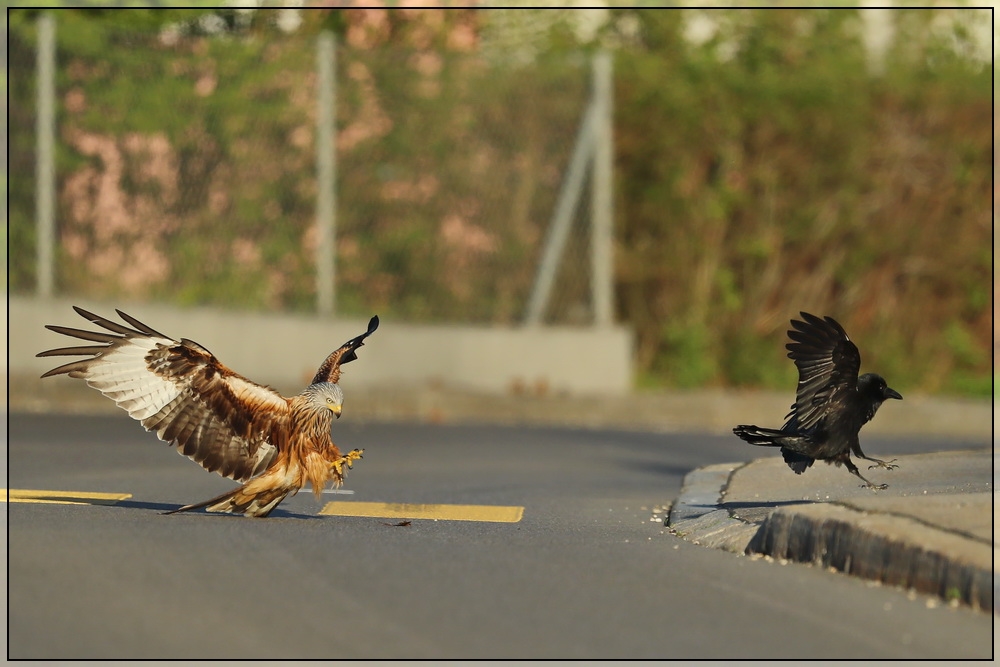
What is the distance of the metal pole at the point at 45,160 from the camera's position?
14242mm

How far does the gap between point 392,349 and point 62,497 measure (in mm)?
6158

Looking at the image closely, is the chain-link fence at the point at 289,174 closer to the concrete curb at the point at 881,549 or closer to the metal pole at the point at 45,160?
the metal pole at the point at 45,160

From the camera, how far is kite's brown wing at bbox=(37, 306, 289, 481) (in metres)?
7.59

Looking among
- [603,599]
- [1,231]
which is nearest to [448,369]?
[1,231]

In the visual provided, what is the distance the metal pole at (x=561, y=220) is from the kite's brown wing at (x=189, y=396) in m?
7.35

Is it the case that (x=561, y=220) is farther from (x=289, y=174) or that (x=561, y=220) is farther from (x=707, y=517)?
(x=707, y=517)

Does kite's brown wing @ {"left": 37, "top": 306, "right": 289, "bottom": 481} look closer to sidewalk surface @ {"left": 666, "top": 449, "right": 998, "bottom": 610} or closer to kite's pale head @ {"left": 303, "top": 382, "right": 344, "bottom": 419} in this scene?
kite's pale head @ {"left": 303, "top": 382, "right": 344, "bottom": 419}

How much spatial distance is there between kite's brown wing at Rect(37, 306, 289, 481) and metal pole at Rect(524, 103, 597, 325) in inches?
290

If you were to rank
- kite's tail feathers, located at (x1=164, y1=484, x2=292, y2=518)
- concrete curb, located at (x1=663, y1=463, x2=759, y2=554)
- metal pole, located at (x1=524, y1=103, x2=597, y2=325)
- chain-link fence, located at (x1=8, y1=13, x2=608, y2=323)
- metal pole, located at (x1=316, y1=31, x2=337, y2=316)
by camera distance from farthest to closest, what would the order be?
metal pole, located at (x1=524, y1=103, x2=597, y2=325) → metal pole, located at (x1=316, y1=31, x2=337, y2=316) → chain-link fence, located at (x1=8, y1=13, x2=608, y2=323) → kite's tail feathers, located at (x1=164, y1=484, x2=292, y2=518) → concrete curb, located at (x1=663, y1=463, x2=759, y2=554)

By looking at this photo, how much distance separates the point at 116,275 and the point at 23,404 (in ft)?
4.51

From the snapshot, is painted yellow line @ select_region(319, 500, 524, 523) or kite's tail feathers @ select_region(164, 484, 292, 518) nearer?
kite's tail feathers @ select_region(164, 484, 292, 518)

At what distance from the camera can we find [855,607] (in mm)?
6027

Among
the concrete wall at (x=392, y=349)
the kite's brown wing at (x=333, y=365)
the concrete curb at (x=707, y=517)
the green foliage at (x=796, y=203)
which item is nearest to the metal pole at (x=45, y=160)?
the concrete wall at (x=392, y=349)

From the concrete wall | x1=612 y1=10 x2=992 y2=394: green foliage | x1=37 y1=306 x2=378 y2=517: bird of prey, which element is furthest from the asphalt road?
x1=612 y1=10 x2=992 y2=394: green foliage
